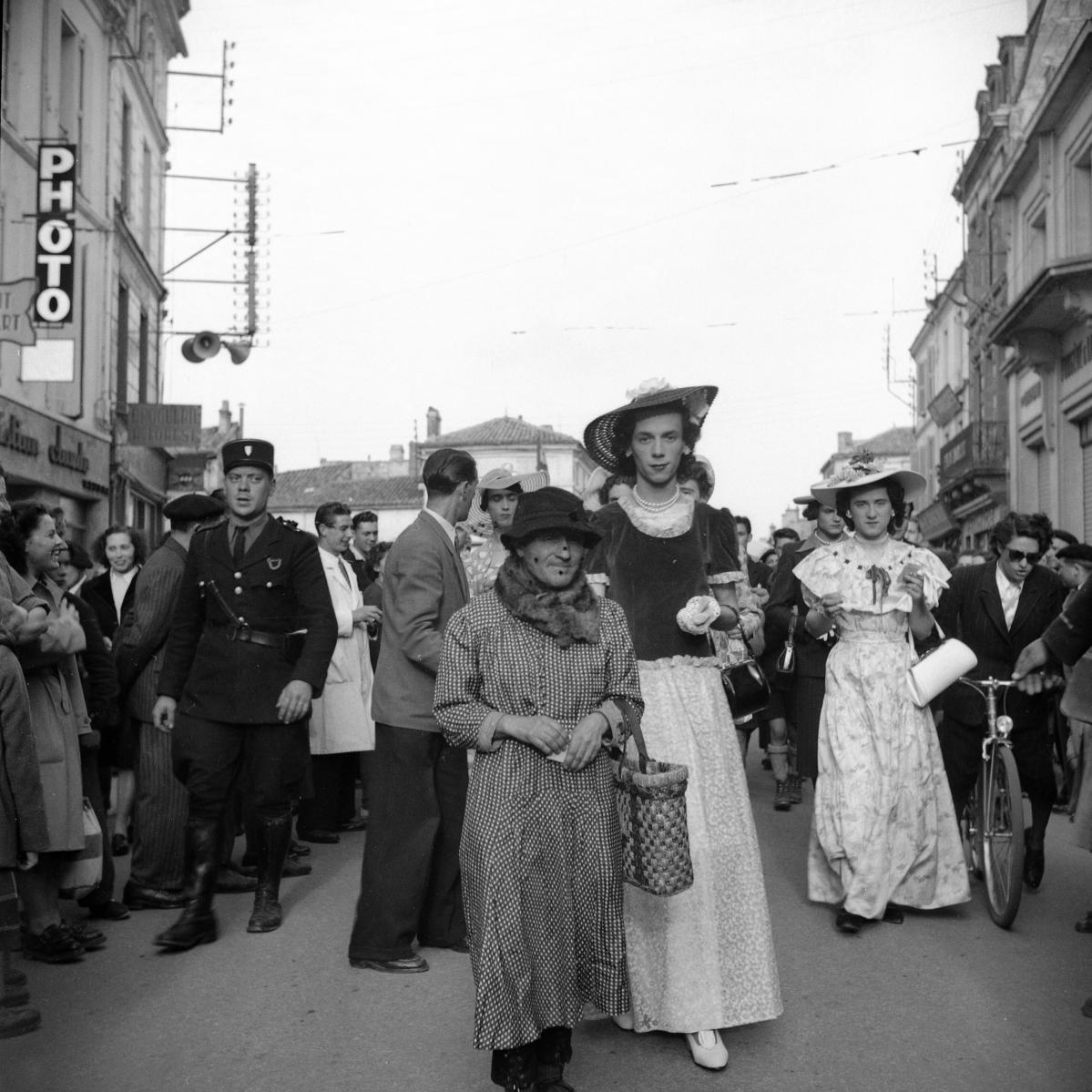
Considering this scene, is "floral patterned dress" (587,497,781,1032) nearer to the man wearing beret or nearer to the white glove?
the white glove

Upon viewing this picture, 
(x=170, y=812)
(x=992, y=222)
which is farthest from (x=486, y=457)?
(x=170, y=812)

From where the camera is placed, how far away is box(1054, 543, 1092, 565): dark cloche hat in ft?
28.7

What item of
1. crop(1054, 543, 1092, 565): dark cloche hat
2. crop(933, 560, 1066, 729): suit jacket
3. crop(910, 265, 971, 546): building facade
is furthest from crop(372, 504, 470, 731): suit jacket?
crop(910, 265, 971, 546): building facade

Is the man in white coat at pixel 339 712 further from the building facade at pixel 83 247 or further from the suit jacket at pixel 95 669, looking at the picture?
the building facade at pixel 83 247

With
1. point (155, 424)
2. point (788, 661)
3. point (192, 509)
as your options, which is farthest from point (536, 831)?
point (155, 424)

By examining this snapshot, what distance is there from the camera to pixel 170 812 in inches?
265

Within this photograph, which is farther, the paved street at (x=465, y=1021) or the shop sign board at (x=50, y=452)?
the shop sign board at (x=50, y=452)

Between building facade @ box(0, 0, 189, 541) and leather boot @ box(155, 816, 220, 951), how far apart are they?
1295 cm

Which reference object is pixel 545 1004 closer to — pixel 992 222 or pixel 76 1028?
pixel 76 1028

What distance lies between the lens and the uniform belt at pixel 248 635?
592 centimetres

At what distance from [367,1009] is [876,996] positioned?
1.87 m

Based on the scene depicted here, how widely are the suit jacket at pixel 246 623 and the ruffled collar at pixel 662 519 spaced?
1738mm

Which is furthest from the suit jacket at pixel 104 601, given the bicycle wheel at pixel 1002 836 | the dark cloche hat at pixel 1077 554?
the dark cloche hat at pixel 1077 554

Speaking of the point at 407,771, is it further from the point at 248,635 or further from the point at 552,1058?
Answer: the point at 552,1058
